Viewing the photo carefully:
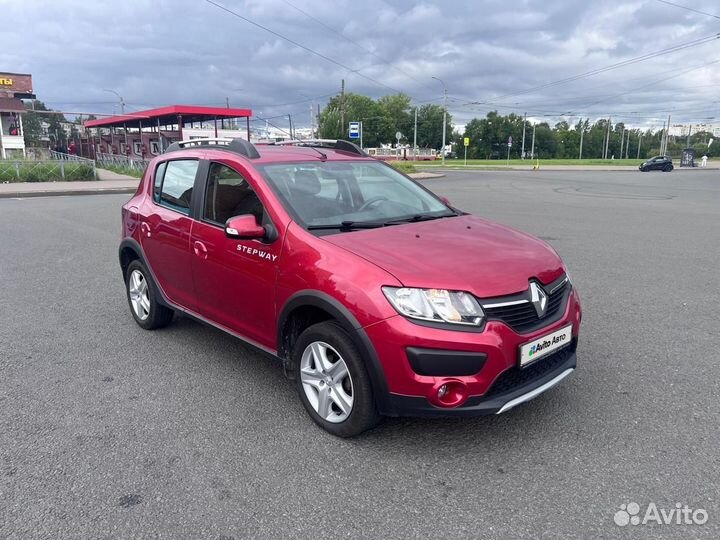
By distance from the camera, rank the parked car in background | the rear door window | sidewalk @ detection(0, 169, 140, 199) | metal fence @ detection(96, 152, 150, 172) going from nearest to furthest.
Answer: the rear door window, sidewalk @ detection(0, 169, 140, 199), metal fence @ detection(96, 152, 150, 172), the parked car in background

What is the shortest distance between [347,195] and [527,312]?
1.66m

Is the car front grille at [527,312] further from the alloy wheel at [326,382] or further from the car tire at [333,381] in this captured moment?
the alloy wheel at [326,382]

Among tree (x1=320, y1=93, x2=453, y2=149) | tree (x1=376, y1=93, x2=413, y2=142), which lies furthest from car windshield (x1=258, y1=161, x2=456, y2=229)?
tree (x1=376, y1=93, x2=413, y2=142)

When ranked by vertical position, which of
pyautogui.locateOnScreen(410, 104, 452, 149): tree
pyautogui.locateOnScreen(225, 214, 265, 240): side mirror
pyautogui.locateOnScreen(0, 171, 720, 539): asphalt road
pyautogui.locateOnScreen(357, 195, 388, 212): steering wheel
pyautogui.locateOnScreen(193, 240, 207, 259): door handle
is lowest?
pyautogui.locateOnScreen(0, 171, 720, 539): asphalt road

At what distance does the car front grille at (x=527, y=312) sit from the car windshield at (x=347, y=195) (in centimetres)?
112

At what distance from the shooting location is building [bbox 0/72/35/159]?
49156mm

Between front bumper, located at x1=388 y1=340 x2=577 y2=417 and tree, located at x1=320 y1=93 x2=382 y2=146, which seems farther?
tree, located at x1=320 y1=93 x2=382 y2=146

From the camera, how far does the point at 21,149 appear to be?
160ft

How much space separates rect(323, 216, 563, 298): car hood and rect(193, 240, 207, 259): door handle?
1202 mm

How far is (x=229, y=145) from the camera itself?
14.4 feet

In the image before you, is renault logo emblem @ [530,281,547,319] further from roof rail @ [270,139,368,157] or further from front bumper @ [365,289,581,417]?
roof rail @ [270,139,368,157]

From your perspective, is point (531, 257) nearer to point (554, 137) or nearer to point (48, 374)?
point (48, 374)

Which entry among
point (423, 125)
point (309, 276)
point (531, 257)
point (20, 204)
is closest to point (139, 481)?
point (309, 276)

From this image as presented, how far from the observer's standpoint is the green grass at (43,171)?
1011 inches
